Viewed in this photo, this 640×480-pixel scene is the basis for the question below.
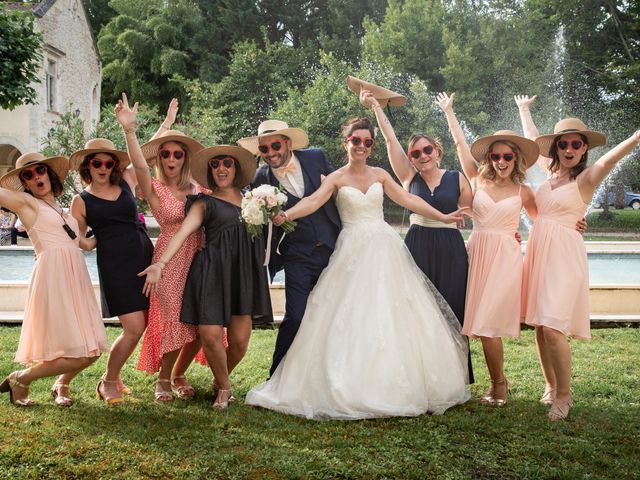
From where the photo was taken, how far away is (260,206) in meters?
5.26

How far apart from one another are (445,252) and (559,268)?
3.14ft

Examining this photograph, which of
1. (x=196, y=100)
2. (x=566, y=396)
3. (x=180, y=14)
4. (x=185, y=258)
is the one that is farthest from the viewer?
(x=180, y=14)

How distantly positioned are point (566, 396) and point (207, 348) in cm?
288

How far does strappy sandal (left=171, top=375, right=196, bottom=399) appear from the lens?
19.8ft

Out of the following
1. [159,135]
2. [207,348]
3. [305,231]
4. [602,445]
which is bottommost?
[602,445]

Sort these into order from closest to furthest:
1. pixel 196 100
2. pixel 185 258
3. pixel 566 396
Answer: pixel 566 396, pixel 185 258, pixel 196 100

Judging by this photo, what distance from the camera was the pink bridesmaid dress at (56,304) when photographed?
5.37 metres

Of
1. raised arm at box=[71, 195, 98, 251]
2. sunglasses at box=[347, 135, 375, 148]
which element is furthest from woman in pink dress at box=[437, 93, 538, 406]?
raised arm at box=[71, 195, 98, 251]

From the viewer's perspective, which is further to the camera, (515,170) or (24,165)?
(515,170)

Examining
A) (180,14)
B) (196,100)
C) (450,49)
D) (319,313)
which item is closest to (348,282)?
(319,313)

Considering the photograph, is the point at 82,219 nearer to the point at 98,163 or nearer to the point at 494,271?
the point at 98,163

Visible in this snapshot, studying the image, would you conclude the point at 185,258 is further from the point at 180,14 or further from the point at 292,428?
the point at 180,14

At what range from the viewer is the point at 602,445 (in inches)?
187

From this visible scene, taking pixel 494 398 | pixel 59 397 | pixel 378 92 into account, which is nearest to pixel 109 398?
pixel 59 397
